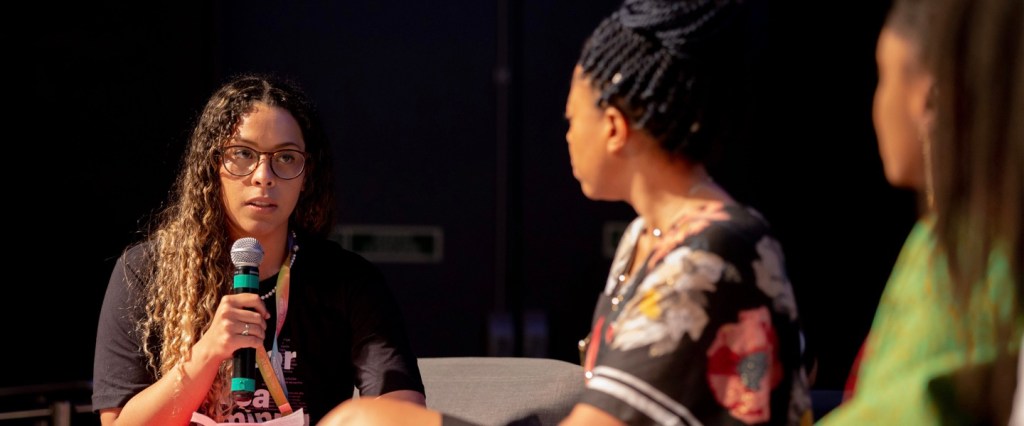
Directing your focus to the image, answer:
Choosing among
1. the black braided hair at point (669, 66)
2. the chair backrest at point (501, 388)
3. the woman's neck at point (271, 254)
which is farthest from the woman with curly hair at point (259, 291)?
the black braided hair at point (669, 66)

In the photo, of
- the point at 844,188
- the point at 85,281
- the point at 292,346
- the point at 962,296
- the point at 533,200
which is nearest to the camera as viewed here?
the point at 962,296

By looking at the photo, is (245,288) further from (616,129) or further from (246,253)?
(616,129)

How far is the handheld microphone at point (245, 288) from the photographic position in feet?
5.44

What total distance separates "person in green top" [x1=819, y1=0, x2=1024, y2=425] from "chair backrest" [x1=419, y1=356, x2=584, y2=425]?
113 cm

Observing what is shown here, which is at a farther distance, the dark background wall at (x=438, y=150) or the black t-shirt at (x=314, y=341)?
the dark background wall at (x=438, y=150)

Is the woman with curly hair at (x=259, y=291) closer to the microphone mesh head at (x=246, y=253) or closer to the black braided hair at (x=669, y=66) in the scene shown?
the microphone mesh head at (x=246, y=253)

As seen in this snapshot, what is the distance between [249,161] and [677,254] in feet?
3.76

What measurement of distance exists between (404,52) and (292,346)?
6.24 feet

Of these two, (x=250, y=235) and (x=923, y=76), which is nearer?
(x=923, y=76)

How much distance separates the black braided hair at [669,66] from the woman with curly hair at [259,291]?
0.95 metres

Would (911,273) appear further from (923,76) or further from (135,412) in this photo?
(135,412)

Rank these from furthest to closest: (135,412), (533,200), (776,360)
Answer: (533,200) < (135,412) < (776,360)

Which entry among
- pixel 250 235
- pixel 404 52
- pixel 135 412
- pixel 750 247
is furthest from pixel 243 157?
pixel 404 52

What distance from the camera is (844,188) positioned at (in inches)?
136
